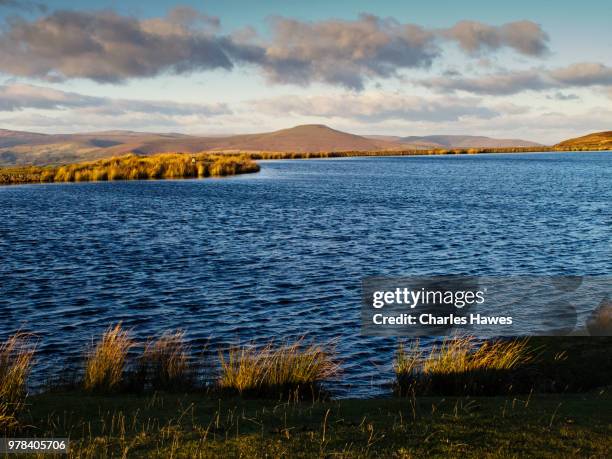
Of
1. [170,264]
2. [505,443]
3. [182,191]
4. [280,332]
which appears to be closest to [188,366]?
[280,332]

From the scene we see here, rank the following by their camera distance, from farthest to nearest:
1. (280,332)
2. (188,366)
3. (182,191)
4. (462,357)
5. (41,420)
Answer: (182,191) → (280,332) → (188,366) → (462,357) → (41,420)

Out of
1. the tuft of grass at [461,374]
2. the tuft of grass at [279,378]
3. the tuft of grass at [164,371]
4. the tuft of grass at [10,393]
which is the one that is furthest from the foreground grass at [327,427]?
the tuft of grass at [164,371]

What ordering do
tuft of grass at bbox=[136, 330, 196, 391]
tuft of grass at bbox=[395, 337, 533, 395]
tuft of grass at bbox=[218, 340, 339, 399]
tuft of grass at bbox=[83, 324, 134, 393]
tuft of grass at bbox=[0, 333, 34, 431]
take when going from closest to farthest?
tuft of grass at bbox=[0, 333, 34, 431], tuft of grass at bbox=[218, 340, 339, 399], tuft of grass at bbox=[83, 324, 134, 393], tuft of grass at bbox=[395, 337, 533, 395], tuft of grass at bbox=[136, 330, 196, 391]

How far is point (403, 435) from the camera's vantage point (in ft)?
32.2

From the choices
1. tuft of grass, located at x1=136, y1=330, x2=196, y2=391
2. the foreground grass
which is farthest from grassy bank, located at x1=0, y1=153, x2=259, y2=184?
the foreground grass

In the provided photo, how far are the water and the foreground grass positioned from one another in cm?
372

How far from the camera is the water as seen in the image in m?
20.5

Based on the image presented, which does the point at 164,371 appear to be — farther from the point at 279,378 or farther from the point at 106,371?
the point at 279,378

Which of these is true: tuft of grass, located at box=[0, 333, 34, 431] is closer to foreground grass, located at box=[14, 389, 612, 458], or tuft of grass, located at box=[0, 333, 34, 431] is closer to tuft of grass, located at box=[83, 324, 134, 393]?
foreground grass, located at box=[14, 389, 612, 458]

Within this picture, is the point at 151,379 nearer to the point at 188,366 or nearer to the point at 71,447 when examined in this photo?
the point at 188,366

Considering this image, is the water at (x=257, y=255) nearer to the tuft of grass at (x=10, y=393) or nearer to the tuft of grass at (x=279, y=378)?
the tuft of grass at (x=279, y=378)

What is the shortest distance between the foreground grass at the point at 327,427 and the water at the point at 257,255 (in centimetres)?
372

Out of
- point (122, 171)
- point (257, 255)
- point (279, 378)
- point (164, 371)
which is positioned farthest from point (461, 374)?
point (122, 171)

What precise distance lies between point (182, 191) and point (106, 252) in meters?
41.2
